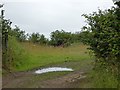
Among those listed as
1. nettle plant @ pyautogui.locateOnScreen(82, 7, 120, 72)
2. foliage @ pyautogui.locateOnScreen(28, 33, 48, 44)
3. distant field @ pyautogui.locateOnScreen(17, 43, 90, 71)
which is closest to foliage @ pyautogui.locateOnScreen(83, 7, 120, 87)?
nettle plant @ pyautogui.locateOnScreen(82, 7, 120, 72)

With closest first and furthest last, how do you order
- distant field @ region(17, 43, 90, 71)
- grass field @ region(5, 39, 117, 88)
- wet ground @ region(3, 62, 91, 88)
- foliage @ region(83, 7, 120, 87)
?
foliage @ region(83, 7, 120, 87) < grass field @ region(5, 39, 117, 88) < wet ground @ region(3, 62, 91, 88) < distant field @ region(17, 43, 90, 71)

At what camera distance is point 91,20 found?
51.9ft

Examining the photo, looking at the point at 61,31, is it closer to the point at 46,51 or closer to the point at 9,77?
the point at 46,51

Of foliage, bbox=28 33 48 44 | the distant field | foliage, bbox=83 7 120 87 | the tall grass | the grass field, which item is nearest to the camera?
foliage, bbox=83 7 120 87

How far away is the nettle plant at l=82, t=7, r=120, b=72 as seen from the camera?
1222 cm

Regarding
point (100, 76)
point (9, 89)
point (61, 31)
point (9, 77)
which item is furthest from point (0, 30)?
point (61, 31)

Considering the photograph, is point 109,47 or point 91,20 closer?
point 109,47

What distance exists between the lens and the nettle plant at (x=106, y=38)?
40.1 ft

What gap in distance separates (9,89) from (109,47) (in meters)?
4.95

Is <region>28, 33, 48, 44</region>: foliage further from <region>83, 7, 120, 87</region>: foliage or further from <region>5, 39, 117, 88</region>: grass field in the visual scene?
<region>83, 7, 120, 87</region>: foliage

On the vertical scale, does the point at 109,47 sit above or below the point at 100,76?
above

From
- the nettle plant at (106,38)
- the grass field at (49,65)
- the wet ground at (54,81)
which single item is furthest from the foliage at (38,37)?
the nettle plant at (106,38)

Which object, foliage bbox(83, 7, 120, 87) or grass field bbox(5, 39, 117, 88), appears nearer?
foliage bbox(83, 7, 120, 87)

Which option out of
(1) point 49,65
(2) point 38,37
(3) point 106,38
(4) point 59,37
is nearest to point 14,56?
(1) point 49,65
